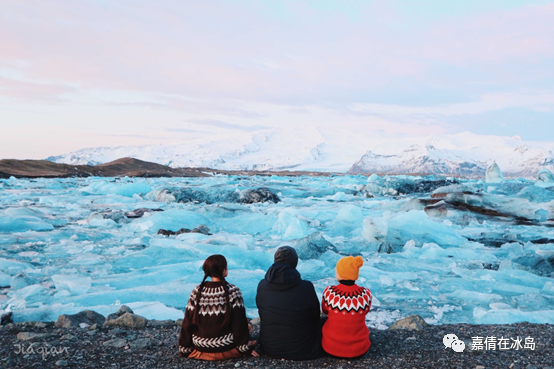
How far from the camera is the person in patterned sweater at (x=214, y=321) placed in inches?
128

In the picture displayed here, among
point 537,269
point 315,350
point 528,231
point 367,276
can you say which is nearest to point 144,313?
point 315,350

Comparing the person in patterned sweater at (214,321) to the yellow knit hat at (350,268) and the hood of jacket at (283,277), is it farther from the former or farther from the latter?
the yellow knit hat at (350,268)

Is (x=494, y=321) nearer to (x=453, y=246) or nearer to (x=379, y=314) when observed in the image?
(x=379, y=314)

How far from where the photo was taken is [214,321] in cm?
327

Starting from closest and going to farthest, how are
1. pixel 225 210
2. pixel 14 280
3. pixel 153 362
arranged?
pixel 153 362 → pixel 14 280 → pixel 225 210

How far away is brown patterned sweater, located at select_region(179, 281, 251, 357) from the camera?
128 inches

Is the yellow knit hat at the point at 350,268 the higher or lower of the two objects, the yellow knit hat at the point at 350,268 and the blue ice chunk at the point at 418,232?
the higher

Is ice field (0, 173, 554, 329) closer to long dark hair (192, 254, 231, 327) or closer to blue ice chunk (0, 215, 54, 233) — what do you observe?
blue ice chunk (0, 215, 54, 233)

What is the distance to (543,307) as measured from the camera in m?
5.48

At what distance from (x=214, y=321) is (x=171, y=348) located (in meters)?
0.65

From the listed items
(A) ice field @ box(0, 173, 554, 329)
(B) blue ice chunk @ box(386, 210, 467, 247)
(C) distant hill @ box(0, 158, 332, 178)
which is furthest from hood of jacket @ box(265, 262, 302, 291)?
(C) distant hill @ box(0, 158, 332, 178)

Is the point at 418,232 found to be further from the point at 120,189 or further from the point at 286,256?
the point at 120,189

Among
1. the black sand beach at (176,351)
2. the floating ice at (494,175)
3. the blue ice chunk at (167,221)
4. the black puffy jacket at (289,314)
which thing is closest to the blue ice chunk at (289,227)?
the blue ice chunk at (167,221)

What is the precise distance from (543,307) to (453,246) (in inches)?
167
